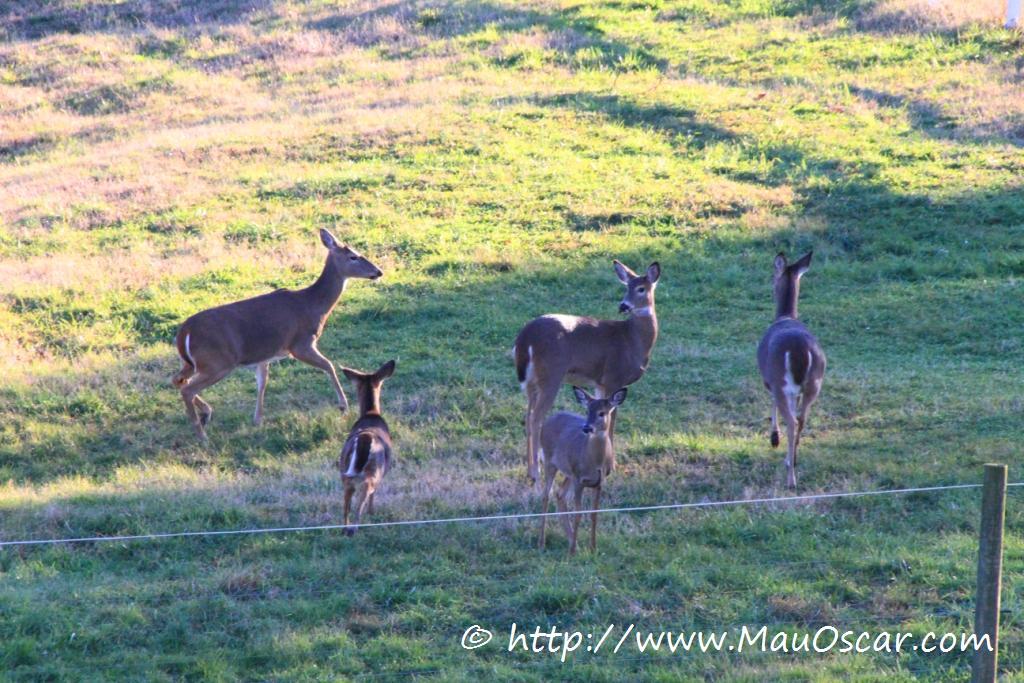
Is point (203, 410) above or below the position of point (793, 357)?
below

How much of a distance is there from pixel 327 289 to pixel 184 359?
6.11ft

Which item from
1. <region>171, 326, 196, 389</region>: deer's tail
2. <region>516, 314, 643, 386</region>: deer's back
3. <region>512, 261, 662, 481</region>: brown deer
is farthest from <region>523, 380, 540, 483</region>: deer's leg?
<region>171, 326, 196, 389</region>: deer's tail

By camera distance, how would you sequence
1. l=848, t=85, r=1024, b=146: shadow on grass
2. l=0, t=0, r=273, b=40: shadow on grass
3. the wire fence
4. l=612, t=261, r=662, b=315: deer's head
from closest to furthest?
the wire fence < l=612, t=261, r=662, b=315: deer's head < l=848, t=85, r=1024, b=146: shadow on grass < l=0, t=0, r=273, b=40: shadow on grass

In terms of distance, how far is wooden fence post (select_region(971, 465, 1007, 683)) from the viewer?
528 centimetres

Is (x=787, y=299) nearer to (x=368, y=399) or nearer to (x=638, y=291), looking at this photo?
(x=638, y=291)

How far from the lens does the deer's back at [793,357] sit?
10.6 meters

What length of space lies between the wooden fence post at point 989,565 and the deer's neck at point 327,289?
29.6 ft

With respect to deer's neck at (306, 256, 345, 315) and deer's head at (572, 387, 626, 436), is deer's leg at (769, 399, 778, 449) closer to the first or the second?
deer's head at (572, 387, 626, 436)

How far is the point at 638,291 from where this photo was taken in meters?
11.9

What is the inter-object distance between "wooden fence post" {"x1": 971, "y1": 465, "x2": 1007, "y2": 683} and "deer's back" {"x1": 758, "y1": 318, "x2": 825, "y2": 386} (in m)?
5.20

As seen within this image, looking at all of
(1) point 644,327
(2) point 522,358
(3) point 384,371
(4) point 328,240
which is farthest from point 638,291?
(4) point 328,240

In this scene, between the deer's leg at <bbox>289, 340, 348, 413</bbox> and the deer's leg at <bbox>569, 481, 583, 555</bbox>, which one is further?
the deer's leg at <bbox>289, 340, 348, 413</bbox>

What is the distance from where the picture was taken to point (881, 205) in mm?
18766

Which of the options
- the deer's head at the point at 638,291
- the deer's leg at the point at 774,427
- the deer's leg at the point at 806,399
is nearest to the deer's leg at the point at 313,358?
the deer's head at the point at 638,291
